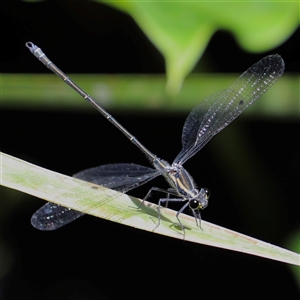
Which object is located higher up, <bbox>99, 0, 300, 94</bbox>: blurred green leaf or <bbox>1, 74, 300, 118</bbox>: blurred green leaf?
<bbox>1, 74, 300, 118</bbox>: blurred green leaf

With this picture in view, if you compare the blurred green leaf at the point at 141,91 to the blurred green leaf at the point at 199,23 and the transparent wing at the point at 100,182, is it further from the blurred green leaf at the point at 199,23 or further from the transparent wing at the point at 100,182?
the blurred green leaf at the point at 199,23

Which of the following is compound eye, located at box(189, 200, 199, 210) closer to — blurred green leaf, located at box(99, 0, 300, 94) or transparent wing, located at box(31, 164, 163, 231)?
transparent wing, located at box(31, 164, 163, 231)

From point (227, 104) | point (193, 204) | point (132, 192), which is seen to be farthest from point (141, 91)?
point (193, 204)

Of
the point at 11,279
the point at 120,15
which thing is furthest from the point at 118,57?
the point at 11,279

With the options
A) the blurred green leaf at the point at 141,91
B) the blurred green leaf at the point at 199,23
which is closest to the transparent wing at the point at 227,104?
the blurred green leaf at the point at 141,91

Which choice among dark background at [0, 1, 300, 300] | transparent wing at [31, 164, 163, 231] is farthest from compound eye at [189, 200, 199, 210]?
dark background at [0, 1, 300, 300]

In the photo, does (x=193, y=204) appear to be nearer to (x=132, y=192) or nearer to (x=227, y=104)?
(x=227, y=104)

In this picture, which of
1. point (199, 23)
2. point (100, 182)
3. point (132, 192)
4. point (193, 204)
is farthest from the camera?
point (132, 192)
